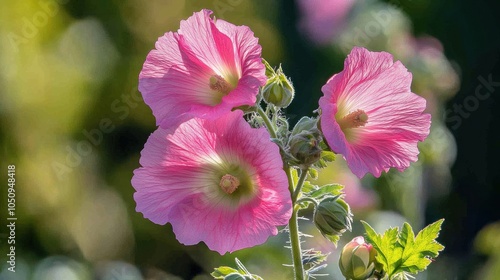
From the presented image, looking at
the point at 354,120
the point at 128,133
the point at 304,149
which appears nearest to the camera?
the point at 304,149

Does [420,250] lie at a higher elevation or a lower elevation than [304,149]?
lower

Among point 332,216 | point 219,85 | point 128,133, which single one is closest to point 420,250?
point 332,216

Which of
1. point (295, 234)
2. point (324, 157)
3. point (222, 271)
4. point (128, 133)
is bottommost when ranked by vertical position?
point (128, 133)

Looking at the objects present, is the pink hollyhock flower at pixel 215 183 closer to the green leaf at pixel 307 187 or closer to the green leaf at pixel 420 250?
the green leaf at pixel 307 187

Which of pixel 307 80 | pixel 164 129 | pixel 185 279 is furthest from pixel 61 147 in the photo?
pixel 164 129

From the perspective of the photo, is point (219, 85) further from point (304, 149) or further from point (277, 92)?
point (304, 149)

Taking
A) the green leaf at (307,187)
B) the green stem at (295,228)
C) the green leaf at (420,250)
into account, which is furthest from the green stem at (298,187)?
the green leaf at (420,250)

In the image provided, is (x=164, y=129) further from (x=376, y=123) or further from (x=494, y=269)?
(x=494, y=269)
